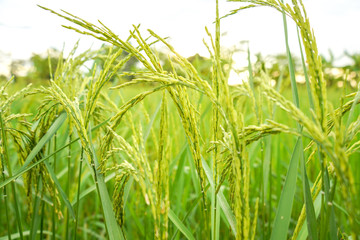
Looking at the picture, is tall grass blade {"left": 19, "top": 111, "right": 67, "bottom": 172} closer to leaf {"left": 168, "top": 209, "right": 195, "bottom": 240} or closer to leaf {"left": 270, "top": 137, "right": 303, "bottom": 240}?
leaf {"left": 168, "top": 209, "right": 195, "bottom": 240}

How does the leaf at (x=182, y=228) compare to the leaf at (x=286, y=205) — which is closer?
the leaf at (x=286, y=205)

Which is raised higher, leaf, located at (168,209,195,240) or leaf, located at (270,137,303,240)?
leaf, located at (270,137,303,240)

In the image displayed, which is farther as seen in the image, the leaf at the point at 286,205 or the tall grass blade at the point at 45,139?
the tall grass blade at the point at 45,139

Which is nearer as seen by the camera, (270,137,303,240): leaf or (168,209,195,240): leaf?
(270,137,303,240): leaf

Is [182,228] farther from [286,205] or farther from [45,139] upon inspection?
[45,139]

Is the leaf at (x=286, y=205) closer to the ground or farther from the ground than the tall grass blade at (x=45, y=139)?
closer to the ground

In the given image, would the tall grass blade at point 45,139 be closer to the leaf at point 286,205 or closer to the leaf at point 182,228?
the leaf at point 182,228

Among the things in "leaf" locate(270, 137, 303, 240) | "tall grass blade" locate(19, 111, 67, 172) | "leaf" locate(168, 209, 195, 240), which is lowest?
"leaf" locate(168, 209, 195, 240)

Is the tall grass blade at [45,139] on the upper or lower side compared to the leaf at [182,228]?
upper

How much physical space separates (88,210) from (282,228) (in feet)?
6.07

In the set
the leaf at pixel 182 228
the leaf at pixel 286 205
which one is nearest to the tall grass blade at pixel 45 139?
the leaf at pixel 182 228

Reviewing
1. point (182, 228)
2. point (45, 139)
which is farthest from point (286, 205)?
point (45, 139)

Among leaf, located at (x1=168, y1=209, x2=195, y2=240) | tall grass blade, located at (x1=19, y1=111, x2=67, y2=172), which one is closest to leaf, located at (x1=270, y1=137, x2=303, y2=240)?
leaf, located at (x1=168, y1=209, x2=195, y2=240)

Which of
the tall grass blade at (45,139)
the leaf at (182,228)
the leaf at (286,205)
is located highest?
the tall grass blade at (45,139)
